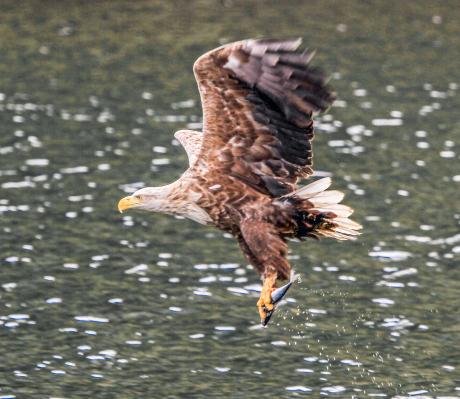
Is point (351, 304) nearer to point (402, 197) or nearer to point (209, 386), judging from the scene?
point (209, 386)

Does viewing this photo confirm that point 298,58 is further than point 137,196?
No

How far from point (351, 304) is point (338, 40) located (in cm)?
1801

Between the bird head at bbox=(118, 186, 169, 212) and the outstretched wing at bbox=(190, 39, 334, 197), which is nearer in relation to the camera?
the outstretched wing at bbox=(190, 39, 334, 197)

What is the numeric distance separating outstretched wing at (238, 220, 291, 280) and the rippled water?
2780mm

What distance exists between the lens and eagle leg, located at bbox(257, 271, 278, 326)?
37.2ft

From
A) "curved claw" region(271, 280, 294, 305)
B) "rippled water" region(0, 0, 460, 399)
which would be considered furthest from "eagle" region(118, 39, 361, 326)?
"rippled water" region(0, 0, 460, 399)

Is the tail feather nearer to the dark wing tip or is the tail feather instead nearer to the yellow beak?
the dark wing tip

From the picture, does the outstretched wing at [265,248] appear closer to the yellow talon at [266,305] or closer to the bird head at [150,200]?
the yellow talon at [266,305]

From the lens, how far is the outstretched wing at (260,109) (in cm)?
1091

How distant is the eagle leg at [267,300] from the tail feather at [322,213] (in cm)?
60

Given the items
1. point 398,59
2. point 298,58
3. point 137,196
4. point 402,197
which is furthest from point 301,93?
point 398,59

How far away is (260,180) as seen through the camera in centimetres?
1191

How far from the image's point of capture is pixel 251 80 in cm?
1107

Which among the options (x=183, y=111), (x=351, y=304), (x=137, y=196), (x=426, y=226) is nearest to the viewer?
(x=137, y=196)
